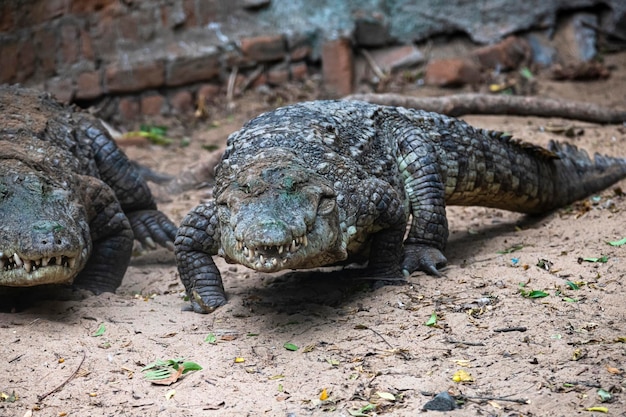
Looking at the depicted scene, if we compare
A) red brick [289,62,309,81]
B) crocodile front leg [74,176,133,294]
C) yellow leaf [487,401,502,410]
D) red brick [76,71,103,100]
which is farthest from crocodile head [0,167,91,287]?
red brick [289,62,309,81]

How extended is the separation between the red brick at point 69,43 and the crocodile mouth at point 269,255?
6.60m

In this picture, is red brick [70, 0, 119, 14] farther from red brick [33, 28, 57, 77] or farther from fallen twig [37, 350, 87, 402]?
fallen twig [37, 350, 87, 402]

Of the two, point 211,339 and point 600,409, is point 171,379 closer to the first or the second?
point 211,339

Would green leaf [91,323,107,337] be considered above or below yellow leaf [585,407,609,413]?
below

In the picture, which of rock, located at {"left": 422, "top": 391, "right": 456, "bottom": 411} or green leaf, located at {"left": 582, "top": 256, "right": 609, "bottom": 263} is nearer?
rock, located at {"left": 422, "top": 391, "right": 456, "bottom": 411}

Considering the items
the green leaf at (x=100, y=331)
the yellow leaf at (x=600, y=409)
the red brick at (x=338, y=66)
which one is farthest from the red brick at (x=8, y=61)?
the yellow leaf at (x=600, y=409)

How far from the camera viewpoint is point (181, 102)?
10523 millimetres

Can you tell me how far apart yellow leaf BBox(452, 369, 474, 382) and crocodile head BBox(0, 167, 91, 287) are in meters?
2.41

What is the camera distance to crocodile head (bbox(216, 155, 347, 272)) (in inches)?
167

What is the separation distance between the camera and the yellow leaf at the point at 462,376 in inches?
148

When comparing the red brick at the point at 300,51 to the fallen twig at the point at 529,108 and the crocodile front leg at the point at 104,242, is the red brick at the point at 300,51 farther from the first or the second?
the crocodile front leg at the point at 104,242

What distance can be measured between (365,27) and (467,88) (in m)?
1.65

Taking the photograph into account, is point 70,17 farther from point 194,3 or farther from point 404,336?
point 404,336

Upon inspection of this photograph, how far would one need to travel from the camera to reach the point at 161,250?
741cm
